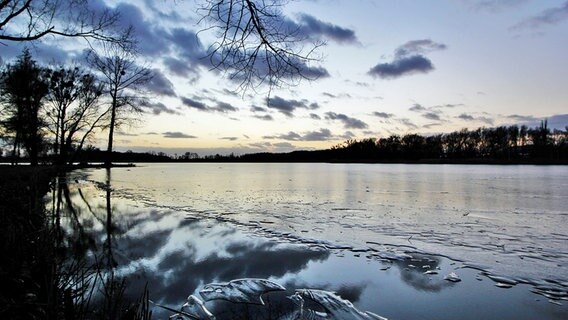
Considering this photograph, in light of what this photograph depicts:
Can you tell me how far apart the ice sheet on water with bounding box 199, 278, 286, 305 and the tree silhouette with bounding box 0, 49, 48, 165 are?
1209 inches

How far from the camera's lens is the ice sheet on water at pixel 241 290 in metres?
4.37

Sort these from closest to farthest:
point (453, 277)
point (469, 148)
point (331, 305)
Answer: point (331, 305), point (453, 277), point (469, 148)

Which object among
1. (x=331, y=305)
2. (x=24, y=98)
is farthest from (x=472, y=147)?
(x=331, y=305)

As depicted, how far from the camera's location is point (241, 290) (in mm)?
4641

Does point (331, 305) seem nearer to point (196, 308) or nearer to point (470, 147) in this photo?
point (196, 308)

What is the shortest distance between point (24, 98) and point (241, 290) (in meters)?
33.7

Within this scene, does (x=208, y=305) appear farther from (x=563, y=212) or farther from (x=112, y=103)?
(x=112, y=103)

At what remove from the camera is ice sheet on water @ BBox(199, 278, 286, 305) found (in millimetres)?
4370

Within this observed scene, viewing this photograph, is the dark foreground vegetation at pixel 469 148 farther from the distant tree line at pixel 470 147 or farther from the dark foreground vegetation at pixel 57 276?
the dark foreground vegetation at pixel 57 276

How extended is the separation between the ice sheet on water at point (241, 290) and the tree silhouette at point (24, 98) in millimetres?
30703

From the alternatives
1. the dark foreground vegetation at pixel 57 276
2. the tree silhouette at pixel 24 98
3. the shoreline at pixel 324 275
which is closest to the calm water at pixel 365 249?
the shoreline at pixel 324 275

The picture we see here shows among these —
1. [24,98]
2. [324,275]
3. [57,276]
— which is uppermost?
[24,98]

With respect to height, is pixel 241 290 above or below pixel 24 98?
below

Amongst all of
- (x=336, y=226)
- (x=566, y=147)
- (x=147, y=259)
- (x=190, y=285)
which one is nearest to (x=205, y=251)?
(x=147, y=259)
